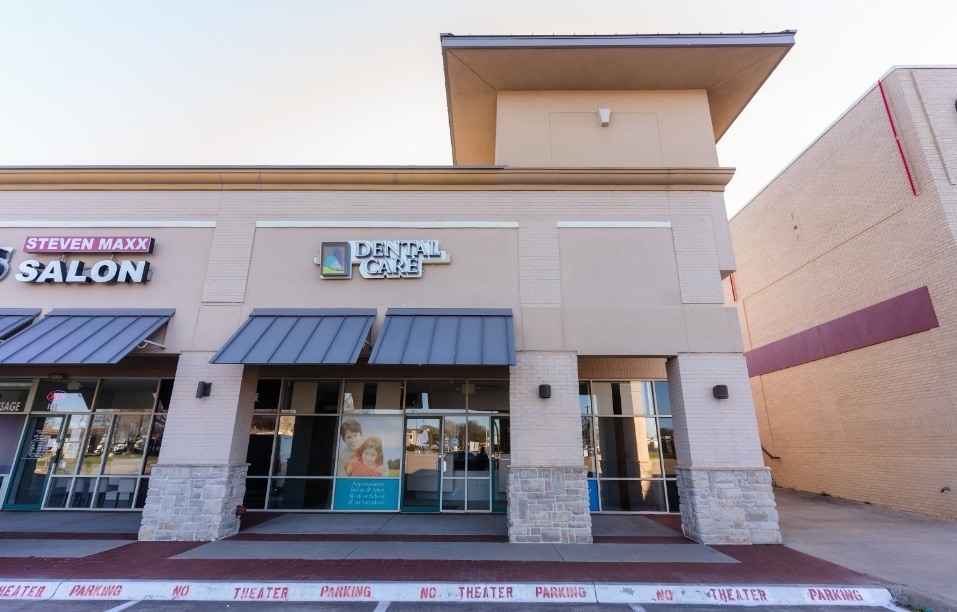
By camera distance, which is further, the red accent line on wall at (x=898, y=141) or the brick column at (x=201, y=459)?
the red accent line on wall at (x=898, y=141)

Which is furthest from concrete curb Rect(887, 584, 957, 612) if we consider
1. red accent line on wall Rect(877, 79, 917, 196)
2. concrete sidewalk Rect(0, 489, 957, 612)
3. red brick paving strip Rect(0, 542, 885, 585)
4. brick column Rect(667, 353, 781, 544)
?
red accent line on wall Rect(877, 79, 917, 196)

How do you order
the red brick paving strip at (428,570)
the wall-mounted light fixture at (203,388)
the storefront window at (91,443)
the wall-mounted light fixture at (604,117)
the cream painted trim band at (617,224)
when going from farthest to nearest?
the storefront window at (91,443), the wall-mounted light fixture at (604,117), the cream painted trim band at (617,224), the wall-mounted light fixture at (203,388), the red brick paving strip at (428,570)

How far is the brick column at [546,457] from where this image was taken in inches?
342

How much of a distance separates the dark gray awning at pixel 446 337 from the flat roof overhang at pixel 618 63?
6194mm

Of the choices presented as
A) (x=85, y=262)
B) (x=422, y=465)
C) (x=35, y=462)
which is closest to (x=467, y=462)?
(x=422, y=465)

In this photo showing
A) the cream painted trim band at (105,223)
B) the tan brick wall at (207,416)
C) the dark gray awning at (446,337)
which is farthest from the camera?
the cream painted trim band at (105,223)

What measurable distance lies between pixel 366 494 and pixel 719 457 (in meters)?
8.48

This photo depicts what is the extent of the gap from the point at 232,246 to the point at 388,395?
5.42 m

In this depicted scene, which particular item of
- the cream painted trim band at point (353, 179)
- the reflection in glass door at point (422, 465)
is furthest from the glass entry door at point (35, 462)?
the reflection in glass door at point (422, 465)

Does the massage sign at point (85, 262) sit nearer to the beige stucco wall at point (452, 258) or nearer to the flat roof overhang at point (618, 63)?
the beige stucco wall at point (452, 258)

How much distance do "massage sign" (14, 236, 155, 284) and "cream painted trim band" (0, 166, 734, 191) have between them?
1386 mm

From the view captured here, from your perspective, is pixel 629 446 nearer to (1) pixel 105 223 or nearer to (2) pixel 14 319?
(1) pixel 105 223

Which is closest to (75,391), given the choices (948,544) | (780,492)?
(948,544)

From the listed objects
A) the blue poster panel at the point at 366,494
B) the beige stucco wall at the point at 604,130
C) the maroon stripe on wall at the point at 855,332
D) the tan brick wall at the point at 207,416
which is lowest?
the blue poster panel at the point at 366,494
